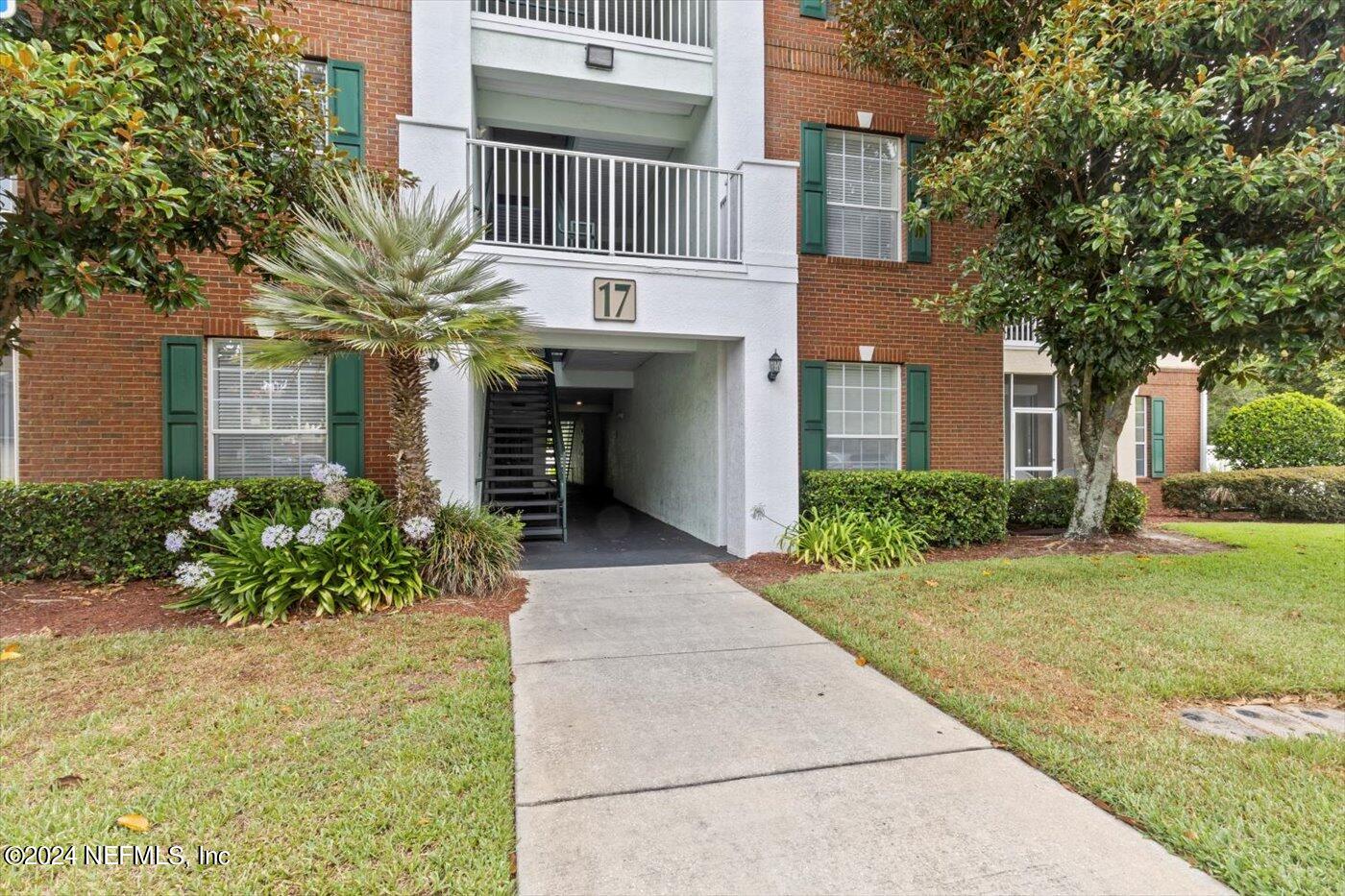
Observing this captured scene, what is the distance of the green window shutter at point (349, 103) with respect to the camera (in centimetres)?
721

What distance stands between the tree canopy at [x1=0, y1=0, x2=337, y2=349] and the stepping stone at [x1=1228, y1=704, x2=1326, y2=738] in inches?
288

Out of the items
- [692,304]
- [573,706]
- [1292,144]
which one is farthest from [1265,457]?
[573,706]

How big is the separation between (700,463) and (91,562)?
278 inches

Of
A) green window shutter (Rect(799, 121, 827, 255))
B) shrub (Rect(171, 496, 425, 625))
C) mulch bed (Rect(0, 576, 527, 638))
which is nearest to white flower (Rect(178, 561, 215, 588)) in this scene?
shrub (Rect(171, 496, 425, 625))

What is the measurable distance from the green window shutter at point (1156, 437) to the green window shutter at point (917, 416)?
26.5 feet

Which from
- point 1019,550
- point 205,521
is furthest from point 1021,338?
point 205,521

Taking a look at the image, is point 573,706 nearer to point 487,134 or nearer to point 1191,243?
point 1191,243

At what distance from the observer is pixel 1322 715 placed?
363 centimetres

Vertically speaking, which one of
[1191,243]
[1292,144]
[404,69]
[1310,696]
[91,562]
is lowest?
[1310,696]

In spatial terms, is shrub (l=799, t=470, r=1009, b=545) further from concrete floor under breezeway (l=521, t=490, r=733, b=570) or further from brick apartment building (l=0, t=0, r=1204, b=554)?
concrete floor under breezeway (l=521, t=490, r=733, b=570)

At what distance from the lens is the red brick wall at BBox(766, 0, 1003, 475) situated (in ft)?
28.4

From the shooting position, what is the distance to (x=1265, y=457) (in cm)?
1307

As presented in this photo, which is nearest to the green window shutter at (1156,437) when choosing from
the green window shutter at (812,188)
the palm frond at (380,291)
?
the green window shutter at (812,188)

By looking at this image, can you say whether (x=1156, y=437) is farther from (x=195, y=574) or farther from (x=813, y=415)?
(x=195, y=574)
